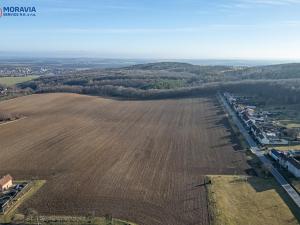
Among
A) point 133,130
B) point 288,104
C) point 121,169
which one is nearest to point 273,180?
point 121,169

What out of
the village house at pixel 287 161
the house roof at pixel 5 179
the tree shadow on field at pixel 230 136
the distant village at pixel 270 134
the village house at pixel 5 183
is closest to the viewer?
the village house at pixel 5 183

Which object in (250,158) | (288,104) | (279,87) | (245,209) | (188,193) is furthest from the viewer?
(279,87)

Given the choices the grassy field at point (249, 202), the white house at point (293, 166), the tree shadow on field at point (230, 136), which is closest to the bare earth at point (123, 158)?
the tree shadow on field at point (230, 136)

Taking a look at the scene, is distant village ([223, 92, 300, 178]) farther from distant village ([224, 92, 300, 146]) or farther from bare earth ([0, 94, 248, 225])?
bare earth ([0, 94, 248, 225])

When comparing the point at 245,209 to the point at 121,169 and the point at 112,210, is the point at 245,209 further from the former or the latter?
the point at 121,169

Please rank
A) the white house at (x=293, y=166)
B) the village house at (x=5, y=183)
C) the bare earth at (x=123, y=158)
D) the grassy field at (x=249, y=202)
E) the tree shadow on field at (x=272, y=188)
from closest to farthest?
the grassy field at (x=249, y=202) → the tree shadow on field at (x=272, y=188) → the bare earth at (x=123, y=158) → the village house at (x=5, y=183) → the white house at (x=293, y=166)

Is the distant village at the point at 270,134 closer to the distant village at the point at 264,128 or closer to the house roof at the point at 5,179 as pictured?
the distant village at the point at 264,128

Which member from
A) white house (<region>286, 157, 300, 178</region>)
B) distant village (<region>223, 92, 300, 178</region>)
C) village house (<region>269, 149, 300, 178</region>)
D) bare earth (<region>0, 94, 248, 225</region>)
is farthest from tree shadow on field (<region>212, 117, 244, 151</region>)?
white house (<region>286, 157, 300, 178</region>)
